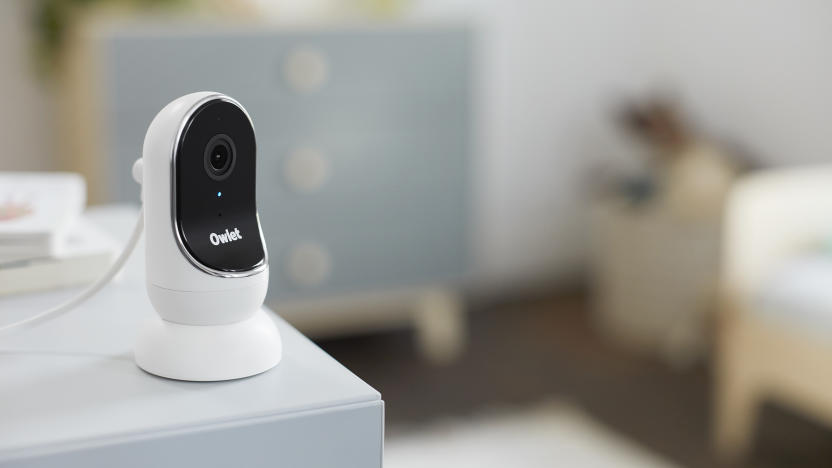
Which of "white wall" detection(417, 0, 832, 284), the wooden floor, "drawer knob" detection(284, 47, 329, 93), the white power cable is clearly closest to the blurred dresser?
"drawer knob" detection(284, 47, 329, 93)

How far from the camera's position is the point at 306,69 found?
7.18 ft

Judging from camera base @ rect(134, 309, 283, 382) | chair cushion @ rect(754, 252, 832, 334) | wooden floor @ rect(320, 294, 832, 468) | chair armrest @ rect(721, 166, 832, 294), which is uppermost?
camera base @ rect(134, 309, 283, 382)

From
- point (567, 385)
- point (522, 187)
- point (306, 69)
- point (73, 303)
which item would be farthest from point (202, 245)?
point (522, 187)

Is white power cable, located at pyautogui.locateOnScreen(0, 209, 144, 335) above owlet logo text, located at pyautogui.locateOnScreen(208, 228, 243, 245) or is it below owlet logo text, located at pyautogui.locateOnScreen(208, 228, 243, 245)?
below

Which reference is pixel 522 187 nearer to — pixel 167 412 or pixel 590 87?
pixel 590 87

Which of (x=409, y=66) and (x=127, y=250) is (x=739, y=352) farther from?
(x=127, y=250)

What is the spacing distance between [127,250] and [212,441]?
16 cm

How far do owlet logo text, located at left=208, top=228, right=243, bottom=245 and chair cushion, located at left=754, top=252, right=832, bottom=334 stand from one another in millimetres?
1438

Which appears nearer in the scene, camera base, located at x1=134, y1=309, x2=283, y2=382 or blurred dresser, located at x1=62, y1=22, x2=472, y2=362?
camera base, located at x1=134, y1=309, x2=283, y2=382

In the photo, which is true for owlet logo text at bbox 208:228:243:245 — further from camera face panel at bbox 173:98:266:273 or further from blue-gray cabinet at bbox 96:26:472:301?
blue-gray cabinet at bbox 96:26:472:301

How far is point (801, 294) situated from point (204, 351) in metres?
1.48

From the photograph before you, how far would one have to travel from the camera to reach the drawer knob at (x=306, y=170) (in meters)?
2.22

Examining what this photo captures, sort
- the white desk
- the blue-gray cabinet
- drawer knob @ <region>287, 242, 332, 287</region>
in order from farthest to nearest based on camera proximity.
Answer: drawer knob @ <region>287, 242, 332, 287</region>
the blue-gray cabinet
the white desk

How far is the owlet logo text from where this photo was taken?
573mm
